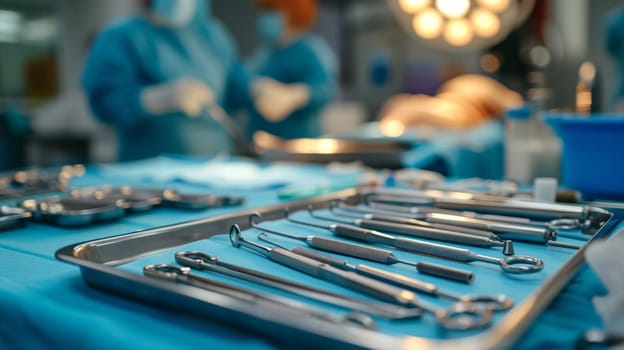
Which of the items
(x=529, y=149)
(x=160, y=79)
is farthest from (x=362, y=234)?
(x=160, y=79)

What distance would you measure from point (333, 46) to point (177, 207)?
463 cm

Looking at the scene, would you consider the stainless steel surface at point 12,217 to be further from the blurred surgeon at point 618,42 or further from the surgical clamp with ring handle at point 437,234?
the blurred surgeon at point 618,42

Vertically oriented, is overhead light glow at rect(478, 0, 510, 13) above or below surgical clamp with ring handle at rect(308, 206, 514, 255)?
above

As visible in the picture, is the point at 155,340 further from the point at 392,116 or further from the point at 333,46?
the point at 333,46

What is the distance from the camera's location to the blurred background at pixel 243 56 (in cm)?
370

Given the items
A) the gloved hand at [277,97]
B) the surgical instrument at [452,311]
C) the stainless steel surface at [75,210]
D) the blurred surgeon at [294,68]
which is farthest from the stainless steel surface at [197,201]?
the blurred surgeon at [294,68]

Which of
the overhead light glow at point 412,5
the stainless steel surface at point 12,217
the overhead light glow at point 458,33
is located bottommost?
the stainless steel surface at point 12,217

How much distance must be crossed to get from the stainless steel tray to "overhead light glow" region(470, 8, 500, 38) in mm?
689

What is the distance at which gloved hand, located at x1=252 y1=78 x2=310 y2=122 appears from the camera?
2.62m

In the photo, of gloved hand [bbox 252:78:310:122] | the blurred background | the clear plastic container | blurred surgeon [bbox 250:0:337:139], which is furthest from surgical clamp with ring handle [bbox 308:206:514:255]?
the blurred background

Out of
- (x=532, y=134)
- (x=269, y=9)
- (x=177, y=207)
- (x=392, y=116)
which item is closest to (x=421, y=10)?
(x=532, y=134)

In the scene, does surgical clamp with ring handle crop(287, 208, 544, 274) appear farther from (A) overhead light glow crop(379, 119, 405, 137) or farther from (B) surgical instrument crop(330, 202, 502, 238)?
(A) overhead light glow crop(379, 119, 405, 137)

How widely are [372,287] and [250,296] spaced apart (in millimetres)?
94

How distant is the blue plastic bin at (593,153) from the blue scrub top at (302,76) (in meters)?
1.99
